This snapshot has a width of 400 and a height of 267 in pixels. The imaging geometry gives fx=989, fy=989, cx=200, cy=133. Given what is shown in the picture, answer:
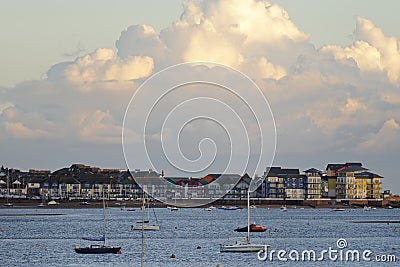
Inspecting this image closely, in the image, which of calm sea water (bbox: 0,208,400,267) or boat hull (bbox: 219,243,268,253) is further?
boat hull (bbox: 219,243,268,253)

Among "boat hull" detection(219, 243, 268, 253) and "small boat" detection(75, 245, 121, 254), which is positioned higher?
"boat hull" detection(219, 243, 268, 253)

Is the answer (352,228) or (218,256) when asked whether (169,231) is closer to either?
(352,228)

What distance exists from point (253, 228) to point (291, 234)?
741 centimetres

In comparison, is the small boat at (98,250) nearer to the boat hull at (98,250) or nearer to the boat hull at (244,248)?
the boat hull at (98,250)

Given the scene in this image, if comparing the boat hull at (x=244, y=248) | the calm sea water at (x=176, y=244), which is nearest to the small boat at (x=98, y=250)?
the calm sea water at (x=176, y=244)

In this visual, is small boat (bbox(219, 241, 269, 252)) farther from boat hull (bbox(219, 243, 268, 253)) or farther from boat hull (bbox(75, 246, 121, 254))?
boat hull (bbox(75, 246, 121, 254))

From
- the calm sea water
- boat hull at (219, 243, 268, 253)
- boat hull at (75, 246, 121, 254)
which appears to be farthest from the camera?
boat hull at (75, 246, 121, 254)

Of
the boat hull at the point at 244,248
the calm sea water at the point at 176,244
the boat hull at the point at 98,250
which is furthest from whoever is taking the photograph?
the boat hull at the point at 98,250

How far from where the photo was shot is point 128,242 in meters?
119

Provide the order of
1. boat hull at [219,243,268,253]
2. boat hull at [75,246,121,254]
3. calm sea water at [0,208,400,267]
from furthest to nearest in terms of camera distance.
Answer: boat hull at [75,246,121,254] < boat hull at [219,243,268,253] < calm sea water at [0,208,400,267]

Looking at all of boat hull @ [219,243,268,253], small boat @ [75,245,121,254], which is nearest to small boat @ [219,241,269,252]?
boat hull @ [219,243,268,253]

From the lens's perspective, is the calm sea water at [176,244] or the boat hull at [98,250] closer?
the calm sea water at [176,244]

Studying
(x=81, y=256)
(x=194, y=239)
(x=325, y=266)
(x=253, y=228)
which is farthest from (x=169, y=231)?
(x=325, y=266)

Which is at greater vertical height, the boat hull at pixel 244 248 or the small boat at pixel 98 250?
the boat hull at pixel 244 248
